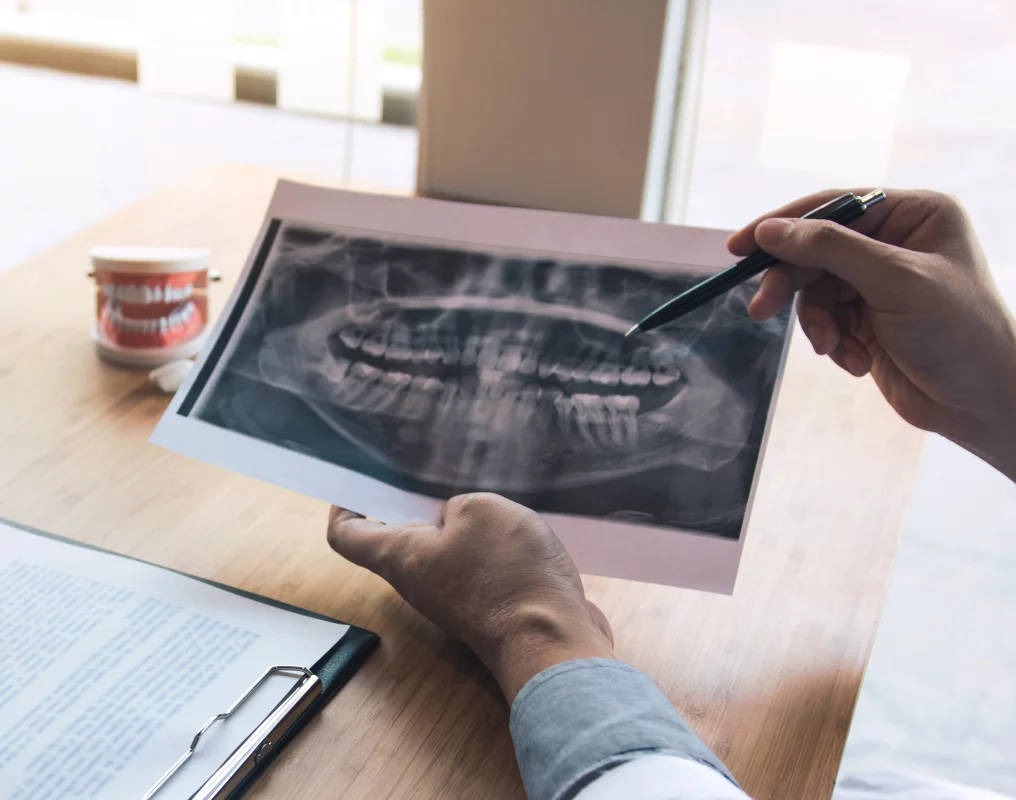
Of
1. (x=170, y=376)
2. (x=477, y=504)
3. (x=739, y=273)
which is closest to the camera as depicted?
(x=477, y=504)

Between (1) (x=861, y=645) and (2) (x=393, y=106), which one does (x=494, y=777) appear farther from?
(2) (x=393, y=106)

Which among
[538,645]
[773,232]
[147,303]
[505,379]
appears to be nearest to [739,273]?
[773,232]

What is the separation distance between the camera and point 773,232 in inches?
30.3

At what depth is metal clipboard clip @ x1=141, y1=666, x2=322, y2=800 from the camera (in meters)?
0.54

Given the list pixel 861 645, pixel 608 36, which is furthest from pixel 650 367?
pixel 608 36

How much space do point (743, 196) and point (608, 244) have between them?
2.88 feet

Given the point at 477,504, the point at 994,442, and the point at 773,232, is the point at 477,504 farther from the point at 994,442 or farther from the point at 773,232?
the point at 994,442

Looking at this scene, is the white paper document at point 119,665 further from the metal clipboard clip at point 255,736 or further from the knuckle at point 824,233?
the knuckle at point 824,233

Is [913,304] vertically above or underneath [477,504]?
above

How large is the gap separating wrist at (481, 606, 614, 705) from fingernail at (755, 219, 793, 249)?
340 millimetres

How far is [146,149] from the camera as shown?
3.07m

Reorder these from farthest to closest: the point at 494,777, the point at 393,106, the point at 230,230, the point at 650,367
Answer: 1. the point at 393,106
2. the point at 230,230
3. the point at 650,367
4. the point at 494,777

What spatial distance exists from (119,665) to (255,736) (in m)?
0.11

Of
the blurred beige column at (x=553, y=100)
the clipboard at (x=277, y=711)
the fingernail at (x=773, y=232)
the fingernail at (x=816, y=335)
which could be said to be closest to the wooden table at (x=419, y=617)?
the clipboard at (x=277, y=711)
